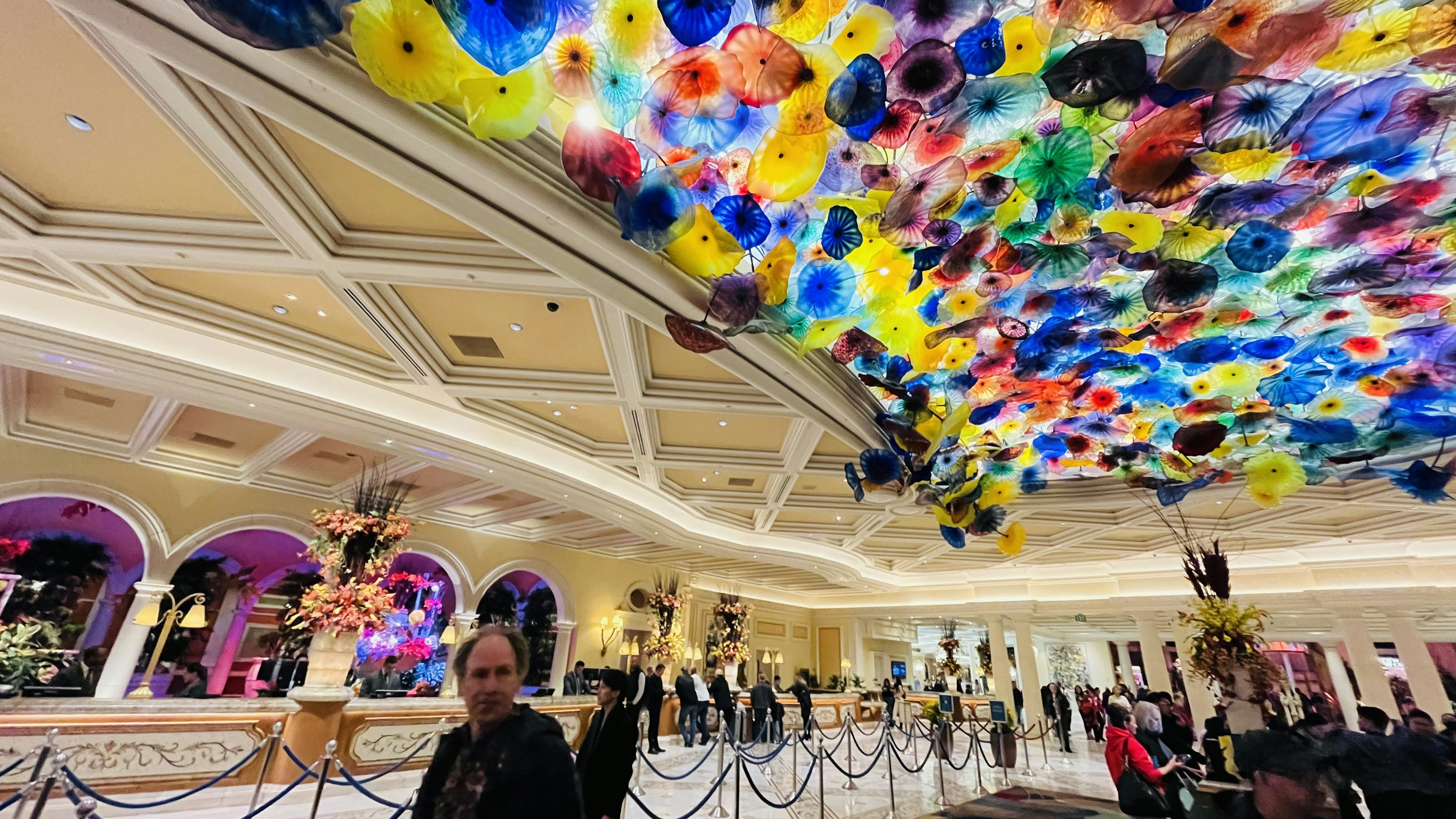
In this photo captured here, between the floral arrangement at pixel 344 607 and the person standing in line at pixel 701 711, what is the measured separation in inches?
224

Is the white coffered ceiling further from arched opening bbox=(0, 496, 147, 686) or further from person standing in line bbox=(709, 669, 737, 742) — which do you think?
arched opening bbox=(0, 496, 147, 686)

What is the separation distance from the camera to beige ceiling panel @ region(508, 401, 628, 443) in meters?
6.51

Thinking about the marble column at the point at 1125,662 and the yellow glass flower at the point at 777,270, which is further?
the marble column at the point at 1125,662

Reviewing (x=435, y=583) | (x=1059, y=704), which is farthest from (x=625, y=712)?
(x=1059, y=704)

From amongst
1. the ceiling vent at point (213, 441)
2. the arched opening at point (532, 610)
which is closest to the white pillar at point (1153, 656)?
the arched opening at point (532, 610)

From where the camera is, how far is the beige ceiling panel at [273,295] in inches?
175

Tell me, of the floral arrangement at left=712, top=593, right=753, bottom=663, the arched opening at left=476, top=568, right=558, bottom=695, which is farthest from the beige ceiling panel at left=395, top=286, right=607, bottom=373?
the floral arrangement at left=712, top=593, right=753, bottom=663

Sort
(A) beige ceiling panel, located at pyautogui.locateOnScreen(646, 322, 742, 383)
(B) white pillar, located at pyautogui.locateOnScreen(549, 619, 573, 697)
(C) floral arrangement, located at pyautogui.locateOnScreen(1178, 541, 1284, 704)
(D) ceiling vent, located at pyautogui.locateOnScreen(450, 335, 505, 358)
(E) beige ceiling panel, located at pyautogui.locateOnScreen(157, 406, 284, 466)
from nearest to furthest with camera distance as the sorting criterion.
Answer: (C) floral arrangement, located at pyautogui.locateOnScreen(1178, 541, 1284, 704), (A) beige ceiling panel, located at pyautogui.locateOnScreen(646, 322, 742, 383), (D) ceiling vent, located at pyautogui.locateOnScreen(450, 335, 505, 358), (E) beige ceiling panel, located at pyautogui.locateOnScreen(157, 406, 284, 466), (B) white pillar, located at pyautogui.locateOnScreen(549, 619, 573, 697)

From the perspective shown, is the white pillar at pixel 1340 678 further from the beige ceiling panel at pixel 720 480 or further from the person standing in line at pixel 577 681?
the person standing in line at pixel 577 681

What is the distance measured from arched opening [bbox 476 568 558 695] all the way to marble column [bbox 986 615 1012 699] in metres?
11.3

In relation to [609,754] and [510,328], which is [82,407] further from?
[609,754]

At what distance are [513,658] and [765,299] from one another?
2.25 meters

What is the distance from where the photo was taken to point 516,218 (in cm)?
321

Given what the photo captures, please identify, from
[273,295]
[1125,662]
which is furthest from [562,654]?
[1125,662]
